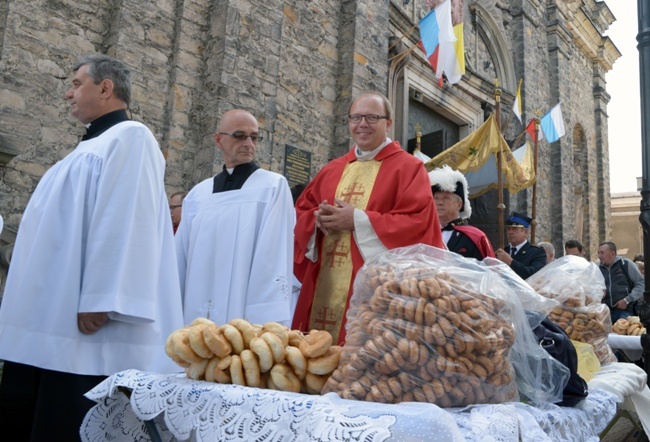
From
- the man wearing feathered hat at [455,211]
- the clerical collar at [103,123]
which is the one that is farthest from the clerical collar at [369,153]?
the clerical collar at [103,123]

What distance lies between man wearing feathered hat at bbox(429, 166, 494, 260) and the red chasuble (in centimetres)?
102

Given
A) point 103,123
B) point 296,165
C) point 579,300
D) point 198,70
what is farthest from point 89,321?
point 296,165

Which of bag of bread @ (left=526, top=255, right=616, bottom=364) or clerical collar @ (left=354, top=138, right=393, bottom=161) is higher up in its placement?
clerical collar @ (left=354, top=138, right=393, bottom=161)

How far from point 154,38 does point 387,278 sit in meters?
6.16

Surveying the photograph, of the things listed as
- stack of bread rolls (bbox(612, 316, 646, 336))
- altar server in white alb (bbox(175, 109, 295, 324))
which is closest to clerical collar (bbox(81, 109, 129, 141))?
altar server in white alb (bbox(175, 109, 295, 324))

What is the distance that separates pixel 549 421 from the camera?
1.89 m

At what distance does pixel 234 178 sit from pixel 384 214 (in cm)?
109

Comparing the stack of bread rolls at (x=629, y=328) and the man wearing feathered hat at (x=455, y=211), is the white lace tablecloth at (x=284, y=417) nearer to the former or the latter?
the man wearing feathered hat at (x=455, y=211)

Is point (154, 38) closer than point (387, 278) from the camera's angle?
No

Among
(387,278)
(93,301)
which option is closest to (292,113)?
(93,301)

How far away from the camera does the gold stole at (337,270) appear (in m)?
3.12

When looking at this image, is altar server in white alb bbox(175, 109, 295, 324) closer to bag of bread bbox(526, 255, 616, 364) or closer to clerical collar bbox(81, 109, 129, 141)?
clerical collar bbox(81, 109, 129, 141)

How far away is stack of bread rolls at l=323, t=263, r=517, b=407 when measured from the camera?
165cm

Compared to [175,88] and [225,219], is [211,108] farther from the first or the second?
[225,219]
